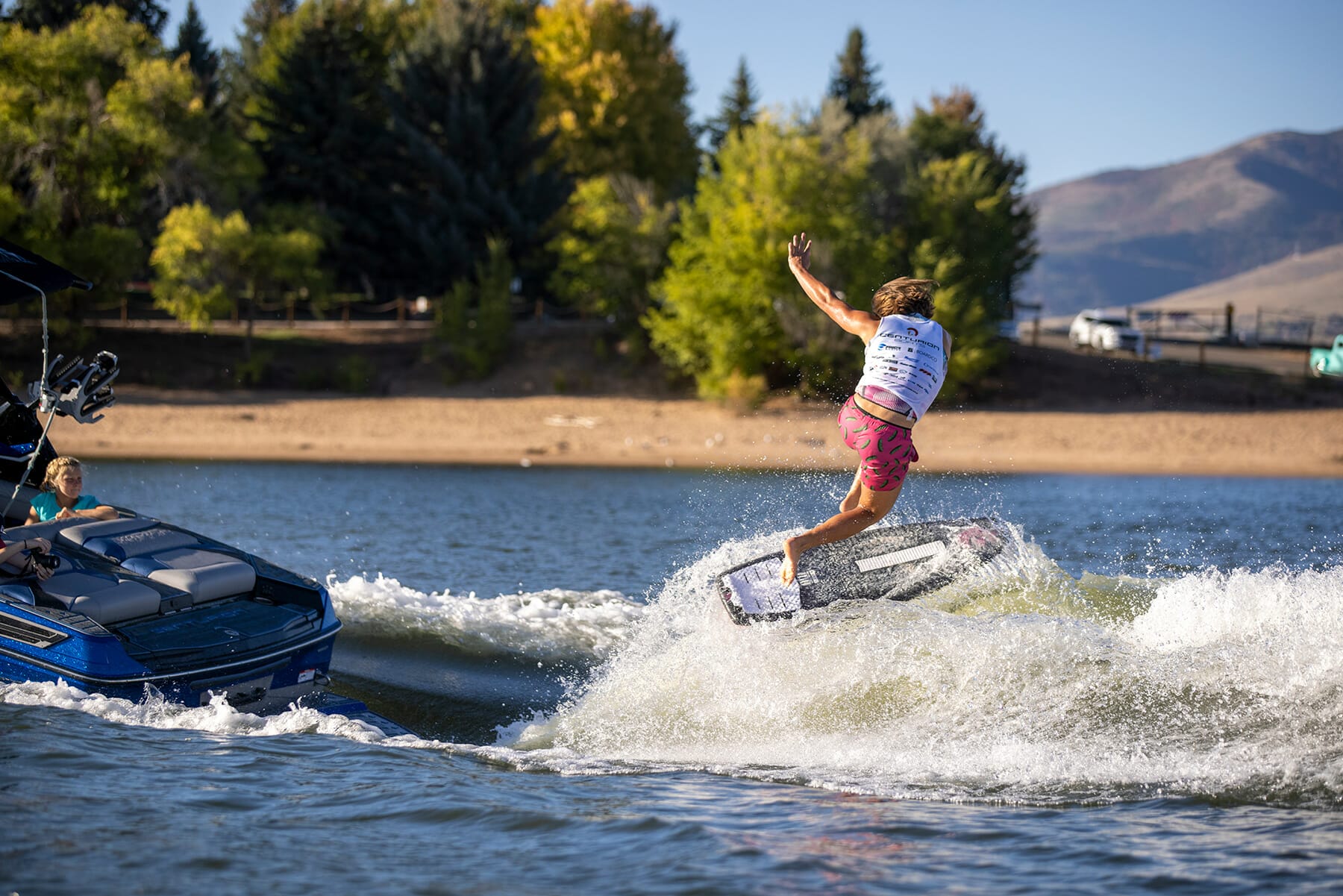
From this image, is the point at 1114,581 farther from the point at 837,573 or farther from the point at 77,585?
the point at 77,585

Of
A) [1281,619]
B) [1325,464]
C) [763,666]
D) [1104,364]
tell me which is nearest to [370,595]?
[763,666]

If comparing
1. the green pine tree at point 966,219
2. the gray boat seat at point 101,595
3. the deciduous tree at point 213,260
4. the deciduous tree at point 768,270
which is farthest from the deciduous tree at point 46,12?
the gray boat seat at point 101,595

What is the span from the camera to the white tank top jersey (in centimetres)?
743

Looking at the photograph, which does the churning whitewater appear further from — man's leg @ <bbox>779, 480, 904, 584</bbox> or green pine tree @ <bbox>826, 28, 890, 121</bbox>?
green pine tree @ <bbox>826, 28, 890, 121</bbox>

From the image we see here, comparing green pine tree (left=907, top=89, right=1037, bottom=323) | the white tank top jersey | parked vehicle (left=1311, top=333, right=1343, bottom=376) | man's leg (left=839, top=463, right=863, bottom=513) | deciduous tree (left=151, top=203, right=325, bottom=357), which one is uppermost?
green pine tree (left=907, top=89, right=1037, bottom=323)

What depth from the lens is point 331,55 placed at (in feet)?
140

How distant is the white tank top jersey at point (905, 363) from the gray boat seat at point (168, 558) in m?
4.35

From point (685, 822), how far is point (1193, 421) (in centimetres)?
2743

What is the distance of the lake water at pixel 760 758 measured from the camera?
5.72 meters

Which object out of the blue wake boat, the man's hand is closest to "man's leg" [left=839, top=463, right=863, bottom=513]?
the man's hand

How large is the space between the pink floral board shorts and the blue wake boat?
342cm

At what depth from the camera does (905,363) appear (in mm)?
7426

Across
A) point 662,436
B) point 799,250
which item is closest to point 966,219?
point 662,436

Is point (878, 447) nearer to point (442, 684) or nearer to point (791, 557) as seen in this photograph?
point (791, 557)
